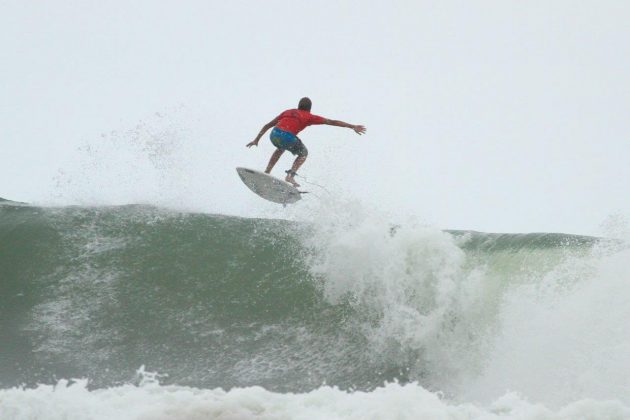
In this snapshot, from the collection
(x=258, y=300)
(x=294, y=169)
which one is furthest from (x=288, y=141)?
(x=258, y=300)

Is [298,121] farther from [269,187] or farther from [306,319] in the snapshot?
[306,319]

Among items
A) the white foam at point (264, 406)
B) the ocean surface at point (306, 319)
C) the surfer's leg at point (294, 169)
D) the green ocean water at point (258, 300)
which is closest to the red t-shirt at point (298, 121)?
the surfer's leg at point (294, 169)

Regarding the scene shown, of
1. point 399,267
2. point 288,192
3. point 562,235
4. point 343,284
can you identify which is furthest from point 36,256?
point 562,235

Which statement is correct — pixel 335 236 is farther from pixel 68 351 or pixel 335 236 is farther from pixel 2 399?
pixel 2 399

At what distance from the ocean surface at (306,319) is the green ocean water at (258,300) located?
2 centimetres

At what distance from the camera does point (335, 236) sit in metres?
9.34

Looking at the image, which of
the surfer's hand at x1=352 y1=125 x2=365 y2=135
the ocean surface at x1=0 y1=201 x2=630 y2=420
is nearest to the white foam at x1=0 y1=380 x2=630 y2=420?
the ocean surface at x1=0 y1=201 x2=630 y2=420

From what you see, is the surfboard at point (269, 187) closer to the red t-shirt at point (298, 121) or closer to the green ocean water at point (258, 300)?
the green ocean water at point (258, 300)

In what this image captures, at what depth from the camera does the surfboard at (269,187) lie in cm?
977

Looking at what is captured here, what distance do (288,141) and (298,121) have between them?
0.28 metres

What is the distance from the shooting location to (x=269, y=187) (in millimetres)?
9953

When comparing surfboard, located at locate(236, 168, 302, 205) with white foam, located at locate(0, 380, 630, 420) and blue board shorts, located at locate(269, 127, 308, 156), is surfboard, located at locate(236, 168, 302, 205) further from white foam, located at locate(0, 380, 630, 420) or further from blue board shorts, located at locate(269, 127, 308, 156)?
white foam, located at locate(0, 380, 630, 420)

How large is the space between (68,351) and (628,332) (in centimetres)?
530

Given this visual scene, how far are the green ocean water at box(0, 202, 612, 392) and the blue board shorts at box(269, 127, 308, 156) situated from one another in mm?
1023
